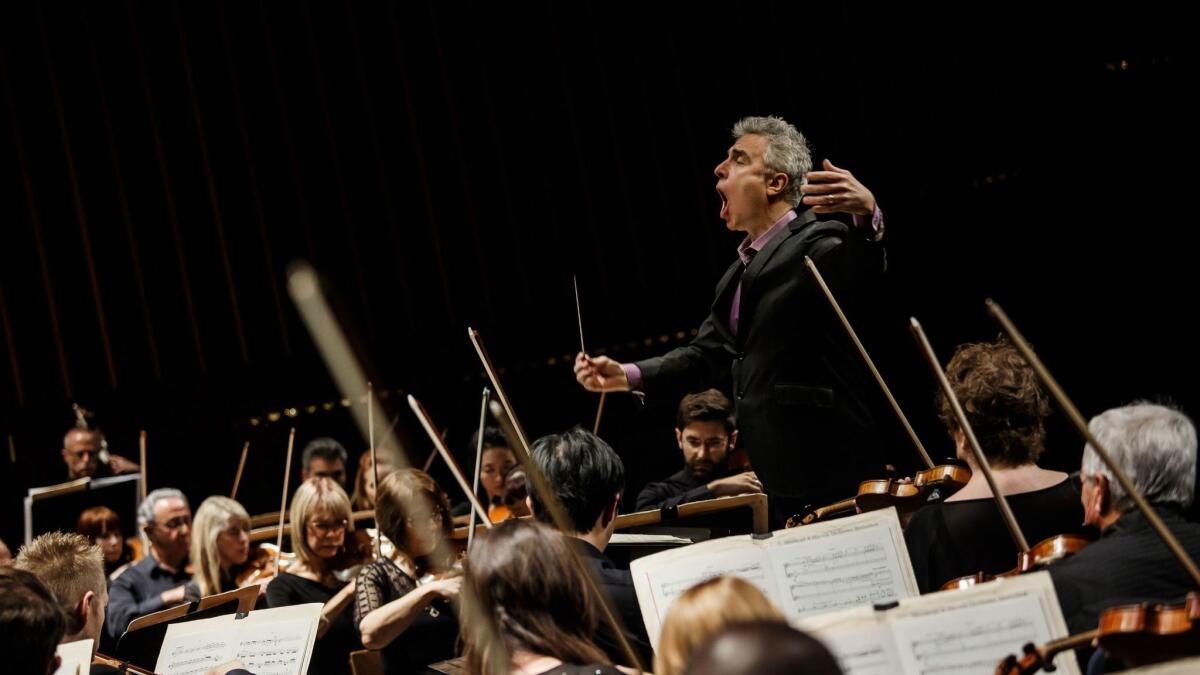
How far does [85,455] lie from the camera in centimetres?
546

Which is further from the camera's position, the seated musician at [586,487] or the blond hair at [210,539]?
the blond hair at [210,539]

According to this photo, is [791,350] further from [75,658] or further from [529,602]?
[75,658]

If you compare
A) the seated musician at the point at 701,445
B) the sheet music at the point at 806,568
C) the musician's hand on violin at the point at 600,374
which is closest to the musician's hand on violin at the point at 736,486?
the seated musician at the point at 701,445

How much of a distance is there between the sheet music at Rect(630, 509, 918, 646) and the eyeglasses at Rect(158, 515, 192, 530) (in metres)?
2.85

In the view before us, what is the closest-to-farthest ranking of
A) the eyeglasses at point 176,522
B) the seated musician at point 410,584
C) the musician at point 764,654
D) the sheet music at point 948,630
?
the musician at point 764,654 → the sheet music at point 948,630 → the seated musician at point 410,584 → the eyeglasses at point 176,522

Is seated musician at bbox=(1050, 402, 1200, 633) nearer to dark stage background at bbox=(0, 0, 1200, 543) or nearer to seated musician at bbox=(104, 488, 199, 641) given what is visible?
dark stage background at bbox=(0, 0, 1200, 543)

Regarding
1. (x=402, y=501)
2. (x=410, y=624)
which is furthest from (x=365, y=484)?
(x=410, y=624)

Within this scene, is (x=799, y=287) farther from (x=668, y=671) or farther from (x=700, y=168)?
(x=700, y=168)

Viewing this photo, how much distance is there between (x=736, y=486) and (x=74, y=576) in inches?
73.7

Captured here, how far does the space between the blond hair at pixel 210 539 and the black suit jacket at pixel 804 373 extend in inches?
A: 78.8

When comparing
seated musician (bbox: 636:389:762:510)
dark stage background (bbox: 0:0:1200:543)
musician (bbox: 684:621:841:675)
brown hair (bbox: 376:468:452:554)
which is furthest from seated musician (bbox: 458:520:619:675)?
dark stage background (bbox: 0:0:1200:543)

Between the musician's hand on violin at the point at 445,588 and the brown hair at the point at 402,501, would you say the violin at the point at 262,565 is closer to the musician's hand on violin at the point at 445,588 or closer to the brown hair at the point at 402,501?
the brown hair at the point at 402,501

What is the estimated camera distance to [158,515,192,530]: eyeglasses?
4.44 metres

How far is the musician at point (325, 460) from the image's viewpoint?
5.16 metres
